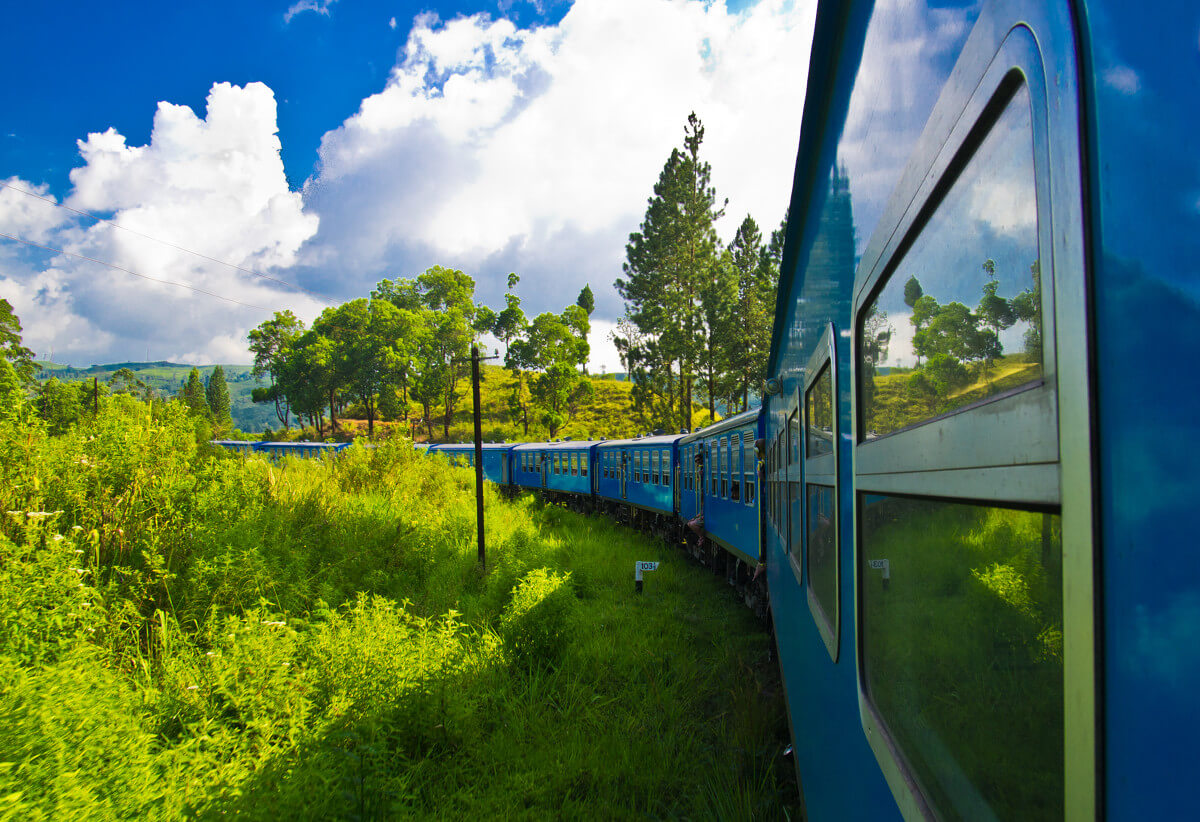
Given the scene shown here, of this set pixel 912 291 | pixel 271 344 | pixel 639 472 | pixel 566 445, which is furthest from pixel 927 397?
pixel 271 344

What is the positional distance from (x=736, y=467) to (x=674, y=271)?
28.4 m

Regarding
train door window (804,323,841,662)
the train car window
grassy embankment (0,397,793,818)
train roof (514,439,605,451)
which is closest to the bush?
grassy embankment (0,397,793,818)

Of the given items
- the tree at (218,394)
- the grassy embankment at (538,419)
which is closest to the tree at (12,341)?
the grassy embankment at (538,419)

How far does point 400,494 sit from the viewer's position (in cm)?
1677

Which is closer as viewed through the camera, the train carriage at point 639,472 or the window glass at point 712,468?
the window glass at point 712,468

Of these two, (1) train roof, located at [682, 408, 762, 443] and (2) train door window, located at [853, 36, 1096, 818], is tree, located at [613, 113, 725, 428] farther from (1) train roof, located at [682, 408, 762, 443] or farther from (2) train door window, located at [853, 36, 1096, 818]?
(2) train door window, located at [853, 36, 1096, 818]

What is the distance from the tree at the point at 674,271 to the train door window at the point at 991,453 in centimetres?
3337

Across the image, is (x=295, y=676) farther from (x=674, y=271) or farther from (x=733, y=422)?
(x=674, y=271)

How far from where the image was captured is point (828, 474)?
2.12 metres

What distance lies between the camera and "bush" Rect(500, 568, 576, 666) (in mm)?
7551

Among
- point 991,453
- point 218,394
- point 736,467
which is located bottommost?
point 736,467

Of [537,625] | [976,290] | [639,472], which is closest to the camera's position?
[976,290]

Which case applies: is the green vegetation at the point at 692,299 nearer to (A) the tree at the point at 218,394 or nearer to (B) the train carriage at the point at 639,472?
(B) the train carriage at the point at 639,472

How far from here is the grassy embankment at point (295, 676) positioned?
14.5 ft
